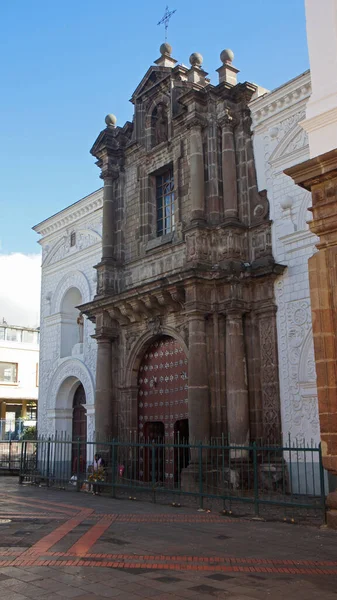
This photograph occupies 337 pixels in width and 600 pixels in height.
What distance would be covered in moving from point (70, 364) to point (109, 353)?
14.2 ft

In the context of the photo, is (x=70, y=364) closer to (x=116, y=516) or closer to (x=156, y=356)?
(x=156, y=356)

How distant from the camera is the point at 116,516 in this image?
34.4ft

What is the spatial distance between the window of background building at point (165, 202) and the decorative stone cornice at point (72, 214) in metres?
3.32

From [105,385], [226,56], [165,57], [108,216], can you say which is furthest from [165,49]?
[105,385]

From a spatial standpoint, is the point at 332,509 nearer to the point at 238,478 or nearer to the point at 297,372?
the point at 238,478

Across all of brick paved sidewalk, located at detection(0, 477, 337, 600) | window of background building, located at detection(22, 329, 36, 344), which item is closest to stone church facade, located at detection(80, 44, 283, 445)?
brick paved sidewalk, located at detection(0, 477, 337, 600)

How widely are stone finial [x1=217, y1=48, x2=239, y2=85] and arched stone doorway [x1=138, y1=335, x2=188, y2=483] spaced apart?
711 cm

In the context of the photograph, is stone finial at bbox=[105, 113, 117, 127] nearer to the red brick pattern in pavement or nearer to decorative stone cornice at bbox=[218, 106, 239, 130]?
decorative stone cornice at bbox=[218, 106, 239, 130]

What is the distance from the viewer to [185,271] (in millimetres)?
14805

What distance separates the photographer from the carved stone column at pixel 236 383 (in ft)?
45.9

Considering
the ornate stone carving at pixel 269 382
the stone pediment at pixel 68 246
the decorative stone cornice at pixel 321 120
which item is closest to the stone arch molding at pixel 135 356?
the ornate stone carving at pixel 269 382

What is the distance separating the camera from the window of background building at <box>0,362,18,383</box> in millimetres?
39559

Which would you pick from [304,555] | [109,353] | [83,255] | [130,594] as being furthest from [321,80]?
[83,255]

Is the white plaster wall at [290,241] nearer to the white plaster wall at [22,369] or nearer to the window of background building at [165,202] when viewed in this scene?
the window of background building at [165,202]
